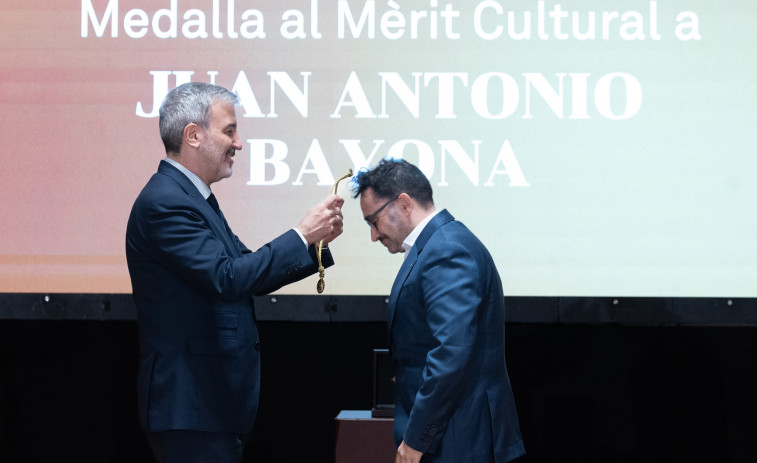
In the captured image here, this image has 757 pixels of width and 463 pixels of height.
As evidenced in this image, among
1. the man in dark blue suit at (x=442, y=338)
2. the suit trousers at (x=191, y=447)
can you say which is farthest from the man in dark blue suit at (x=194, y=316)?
the man in dark blue suit at (x=442, y=338)

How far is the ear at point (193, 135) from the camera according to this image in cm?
199

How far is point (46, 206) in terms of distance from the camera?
3.30m

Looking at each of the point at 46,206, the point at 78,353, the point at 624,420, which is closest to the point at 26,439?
the point at 78,353

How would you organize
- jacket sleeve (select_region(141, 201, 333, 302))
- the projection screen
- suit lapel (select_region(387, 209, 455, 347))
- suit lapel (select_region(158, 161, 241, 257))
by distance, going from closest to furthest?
jacket sleeve (select_region(141, 201, 333, 302))
suit lapel (select_region(158, 161, 241, 257))
suit lapel (select_region(387, 209, 455, 347))
the projection screen

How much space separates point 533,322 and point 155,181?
6.02ft

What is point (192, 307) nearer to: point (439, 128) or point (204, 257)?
point (204, 257)

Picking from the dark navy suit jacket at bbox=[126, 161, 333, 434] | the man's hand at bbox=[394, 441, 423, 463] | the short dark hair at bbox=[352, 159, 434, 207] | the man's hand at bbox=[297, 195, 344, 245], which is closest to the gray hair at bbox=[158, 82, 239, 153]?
the dark navy suit jacket at bbox=[126, 161, 333, 434]

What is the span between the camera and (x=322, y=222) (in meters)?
2.00

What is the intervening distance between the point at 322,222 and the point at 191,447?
1.94ft

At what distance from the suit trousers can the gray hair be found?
2.18ft

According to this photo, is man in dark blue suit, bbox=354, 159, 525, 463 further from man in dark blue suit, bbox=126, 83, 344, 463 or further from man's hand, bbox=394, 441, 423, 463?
man in dark blue suit, bbox=126, 83, 344, 463

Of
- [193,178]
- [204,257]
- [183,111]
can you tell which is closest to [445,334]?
[204,257]

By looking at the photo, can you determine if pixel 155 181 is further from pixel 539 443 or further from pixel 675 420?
pixel 675 420

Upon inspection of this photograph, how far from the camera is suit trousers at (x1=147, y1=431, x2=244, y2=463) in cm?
184
